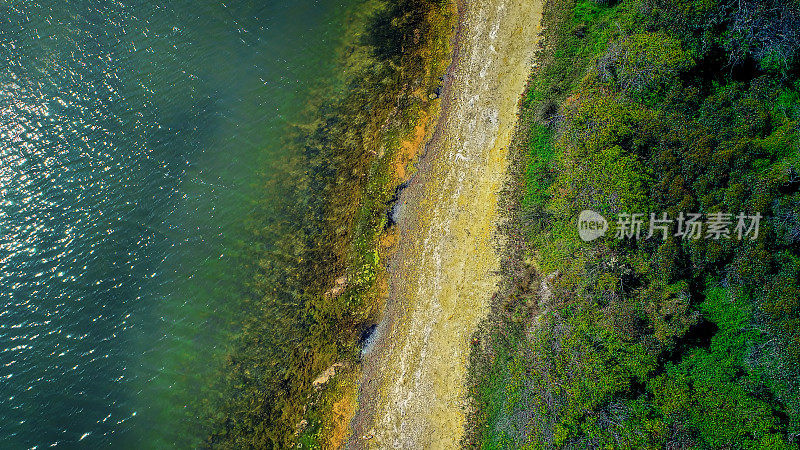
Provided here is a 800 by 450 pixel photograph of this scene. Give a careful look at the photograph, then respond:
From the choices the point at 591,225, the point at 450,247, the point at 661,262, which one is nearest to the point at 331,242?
the point at 450,247

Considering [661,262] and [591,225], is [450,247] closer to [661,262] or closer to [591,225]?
[591,225]

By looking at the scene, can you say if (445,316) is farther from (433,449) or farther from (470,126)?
(470,126)

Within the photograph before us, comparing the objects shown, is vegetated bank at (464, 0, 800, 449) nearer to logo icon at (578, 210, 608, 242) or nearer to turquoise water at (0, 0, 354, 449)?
logo icon at (578, 210, 608, 242)

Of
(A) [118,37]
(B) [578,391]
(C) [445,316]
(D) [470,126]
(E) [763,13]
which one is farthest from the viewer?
(A) [118,37]

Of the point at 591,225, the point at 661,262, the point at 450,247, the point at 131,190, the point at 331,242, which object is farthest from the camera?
the point at 131,190

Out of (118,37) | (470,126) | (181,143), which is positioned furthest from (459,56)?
(118,37)

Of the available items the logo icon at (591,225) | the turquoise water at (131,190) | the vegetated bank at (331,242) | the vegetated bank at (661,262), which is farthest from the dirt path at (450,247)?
the turquoise water at (131,190)
